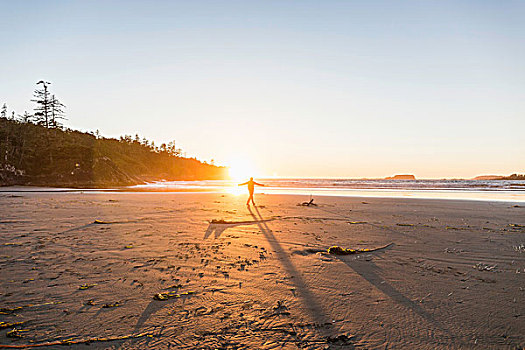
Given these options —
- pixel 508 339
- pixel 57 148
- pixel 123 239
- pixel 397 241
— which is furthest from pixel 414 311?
pixel 57 148

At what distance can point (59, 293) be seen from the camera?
4.35 metres

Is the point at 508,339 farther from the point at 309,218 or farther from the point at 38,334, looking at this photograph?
the point at 309,218

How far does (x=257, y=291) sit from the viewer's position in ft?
15.1

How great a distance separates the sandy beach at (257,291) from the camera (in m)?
3.29

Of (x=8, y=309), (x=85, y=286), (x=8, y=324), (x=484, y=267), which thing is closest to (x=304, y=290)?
(x=85, y=286)

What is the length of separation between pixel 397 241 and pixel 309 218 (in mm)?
4865

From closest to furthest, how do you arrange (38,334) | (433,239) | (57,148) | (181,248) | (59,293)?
(38,334) < (59,293) < (181,248) < (433,239) < (57,148)

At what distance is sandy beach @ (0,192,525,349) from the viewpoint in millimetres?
3289

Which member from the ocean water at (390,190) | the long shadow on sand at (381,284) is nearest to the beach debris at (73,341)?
the long shadow on sand at (381,284)

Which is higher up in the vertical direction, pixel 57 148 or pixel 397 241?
pixel 57 148

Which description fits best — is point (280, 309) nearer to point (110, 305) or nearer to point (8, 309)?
point (110, 305)

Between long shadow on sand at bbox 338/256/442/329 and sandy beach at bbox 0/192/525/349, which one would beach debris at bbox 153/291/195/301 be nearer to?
sandy beach at bbox 0/192/525/349

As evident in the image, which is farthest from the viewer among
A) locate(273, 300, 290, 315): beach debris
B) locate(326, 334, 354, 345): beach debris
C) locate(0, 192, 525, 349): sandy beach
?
locate(273, 300, 290, 315): beach debris

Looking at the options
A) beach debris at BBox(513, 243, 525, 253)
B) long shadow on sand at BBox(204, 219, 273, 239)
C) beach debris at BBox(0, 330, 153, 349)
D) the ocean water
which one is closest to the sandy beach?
beach debris at BBox(0, 330, 153, 349)
